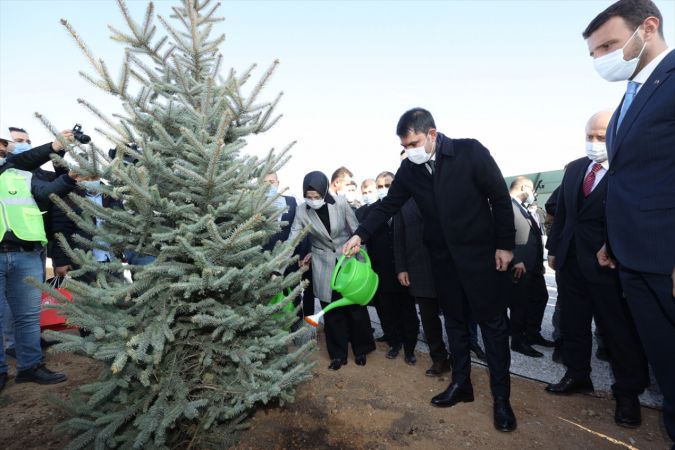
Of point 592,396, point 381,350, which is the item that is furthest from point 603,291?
point 381,350

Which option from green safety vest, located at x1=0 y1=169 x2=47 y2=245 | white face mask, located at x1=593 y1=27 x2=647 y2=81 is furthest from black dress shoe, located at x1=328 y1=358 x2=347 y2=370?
white face mask, located at x1=593 y1=27 x2=647 y2=81

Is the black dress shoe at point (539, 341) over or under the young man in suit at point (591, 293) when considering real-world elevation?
under

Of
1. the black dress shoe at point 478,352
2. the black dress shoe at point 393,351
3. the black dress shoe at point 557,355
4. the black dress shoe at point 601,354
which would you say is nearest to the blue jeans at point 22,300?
the black dress shoe at point 393,351

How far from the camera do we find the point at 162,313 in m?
2.10

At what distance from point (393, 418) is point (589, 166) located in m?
2.52

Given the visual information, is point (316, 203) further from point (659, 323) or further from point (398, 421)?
point (659, 323)

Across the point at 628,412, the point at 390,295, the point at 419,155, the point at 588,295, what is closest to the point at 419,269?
the point at 390,295

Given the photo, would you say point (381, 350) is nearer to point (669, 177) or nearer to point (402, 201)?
point (402, 201)

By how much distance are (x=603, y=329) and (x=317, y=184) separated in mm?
2707

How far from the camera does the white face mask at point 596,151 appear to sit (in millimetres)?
2768

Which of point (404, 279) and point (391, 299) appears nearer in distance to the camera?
point (404, 279)

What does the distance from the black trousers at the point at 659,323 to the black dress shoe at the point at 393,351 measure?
250cm

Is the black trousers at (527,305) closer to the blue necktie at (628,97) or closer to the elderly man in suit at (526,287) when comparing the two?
the elderly man in suit at (526,287)

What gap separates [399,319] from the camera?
417 cm
